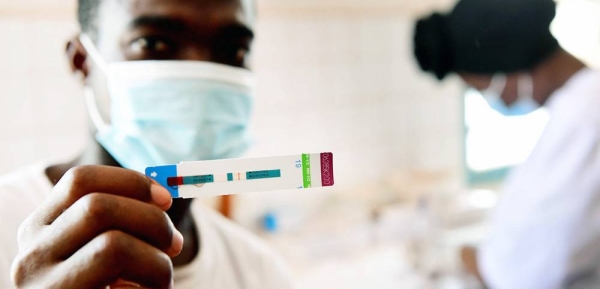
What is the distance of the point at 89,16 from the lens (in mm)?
411

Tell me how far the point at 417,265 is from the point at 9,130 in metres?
0.98

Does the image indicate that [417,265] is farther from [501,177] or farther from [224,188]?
[224,188]

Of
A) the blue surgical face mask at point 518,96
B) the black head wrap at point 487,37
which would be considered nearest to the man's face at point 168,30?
the black head wrap at point 487,37

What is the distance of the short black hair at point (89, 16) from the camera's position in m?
0.41

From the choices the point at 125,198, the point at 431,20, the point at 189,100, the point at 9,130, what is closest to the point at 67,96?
the point at 9,130

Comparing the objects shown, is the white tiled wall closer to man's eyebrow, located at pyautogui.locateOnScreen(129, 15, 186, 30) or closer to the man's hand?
man's eyebrow, located at pyautogui.locateOnScreen(129, 15, 186, 30)

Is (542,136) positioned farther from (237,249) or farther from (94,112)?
(94,112)

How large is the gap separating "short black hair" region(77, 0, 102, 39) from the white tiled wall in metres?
0.23

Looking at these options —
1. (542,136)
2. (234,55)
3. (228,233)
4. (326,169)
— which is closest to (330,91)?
(542,136)

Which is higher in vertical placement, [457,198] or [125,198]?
[125,198]

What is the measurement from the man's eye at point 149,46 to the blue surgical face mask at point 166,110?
1cm

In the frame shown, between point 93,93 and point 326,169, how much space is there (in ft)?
0.81

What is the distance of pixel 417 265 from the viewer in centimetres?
125

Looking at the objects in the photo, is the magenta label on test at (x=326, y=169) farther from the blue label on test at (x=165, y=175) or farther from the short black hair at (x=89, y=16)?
the short black hair at (x=89, y=16)
